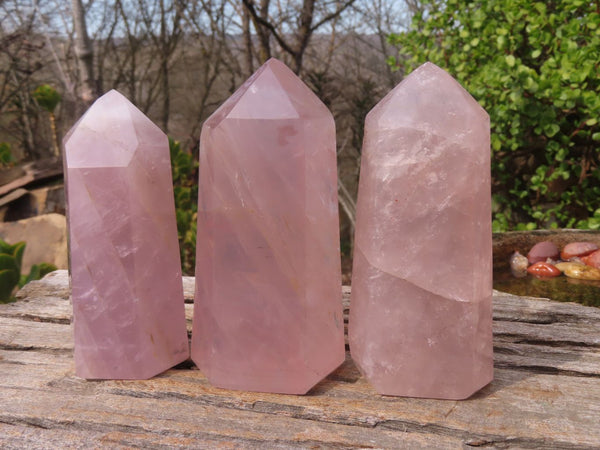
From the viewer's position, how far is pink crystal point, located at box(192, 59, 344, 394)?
2.19 ft

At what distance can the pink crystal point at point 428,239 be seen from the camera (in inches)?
25.7

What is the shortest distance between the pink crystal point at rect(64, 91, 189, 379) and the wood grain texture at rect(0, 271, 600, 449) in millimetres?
50

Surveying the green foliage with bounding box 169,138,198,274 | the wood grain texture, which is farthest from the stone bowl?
the green foliage with bounding box 169,138,198,274

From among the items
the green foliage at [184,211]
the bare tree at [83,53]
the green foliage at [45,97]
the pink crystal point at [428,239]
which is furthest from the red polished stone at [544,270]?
the green foliage at [45,97]

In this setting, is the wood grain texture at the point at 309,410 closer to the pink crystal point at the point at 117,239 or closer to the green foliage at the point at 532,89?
the pink crystal point at the point at 117,239

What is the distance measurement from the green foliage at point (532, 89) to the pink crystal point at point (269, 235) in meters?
1.27

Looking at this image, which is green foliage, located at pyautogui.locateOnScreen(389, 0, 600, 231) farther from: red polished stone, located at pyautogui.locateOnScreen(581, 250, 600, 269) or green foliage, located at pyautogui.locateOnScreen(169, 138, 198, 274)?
green foliage, located at pyautogui.locateOnScreen(169, 138, 198, 274)

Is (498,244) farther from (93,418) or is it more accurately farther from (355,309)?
(93,418)

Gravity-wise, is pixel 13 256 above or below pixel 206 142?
below

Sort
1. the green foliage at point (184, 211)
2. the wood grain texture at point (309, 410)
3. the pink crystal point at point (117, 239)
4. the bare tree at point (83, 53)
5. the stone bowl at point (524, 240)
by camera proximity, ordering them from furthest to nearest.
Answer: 1. the green foliage at point (184, 211)
2. the bare tree at point (83, 53)
3. the stone bowl at point (524, 240)
4. the pink crystal point at point (117, 239)
5. the wood grain texture at point (309, 410)

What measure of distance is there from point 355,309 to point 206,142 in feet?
1.13

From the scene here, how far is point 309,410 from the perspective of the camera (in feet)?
2.17

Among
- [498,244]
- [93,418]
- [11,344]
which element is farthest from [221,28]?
[93,418]

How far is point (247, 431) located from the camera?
2.01ft
